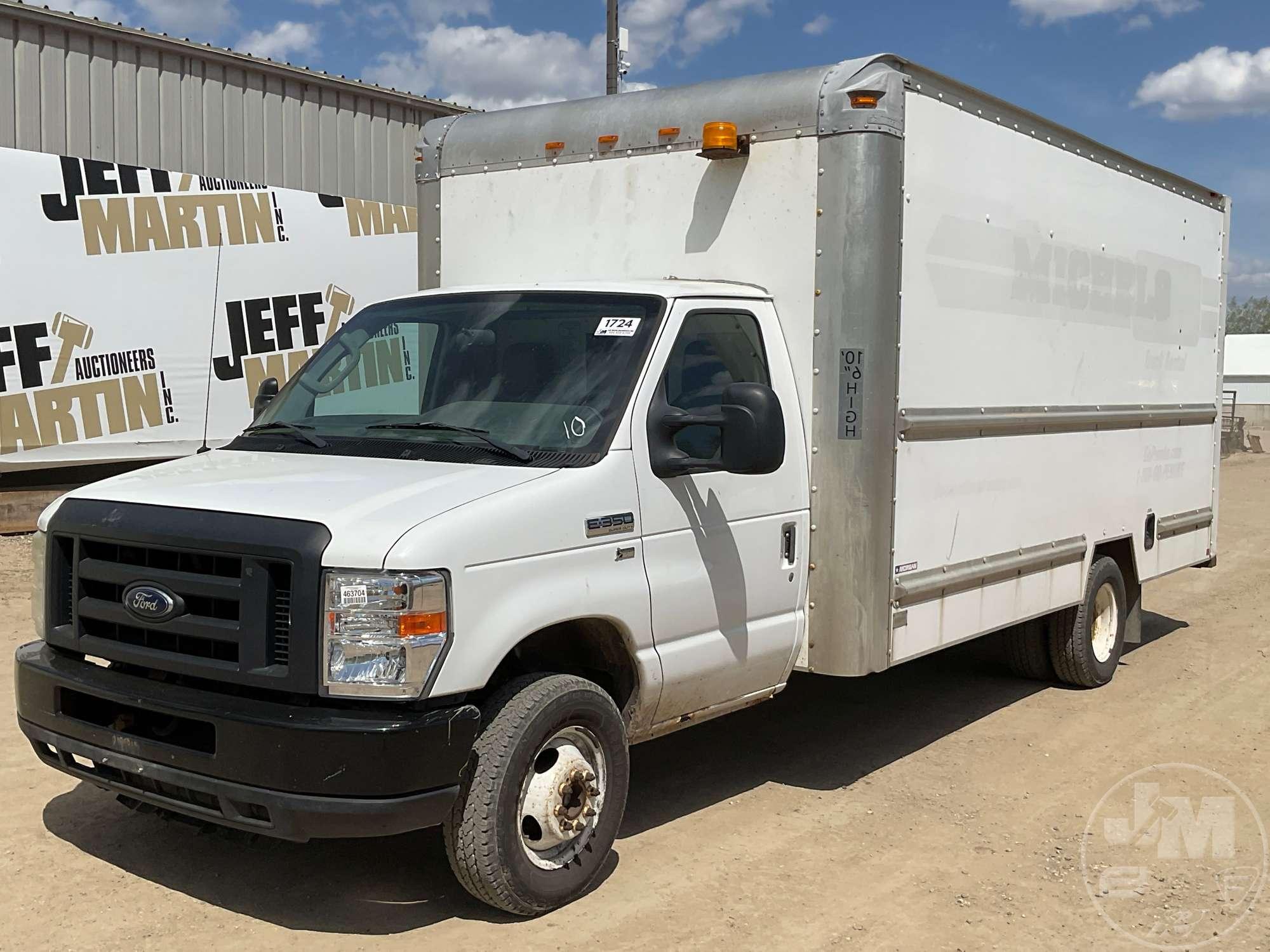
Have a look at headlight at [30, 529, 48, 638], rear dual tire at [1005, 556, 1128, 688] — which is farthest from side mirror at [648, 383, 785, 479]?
rear dual tire at [1005, 556, 1128, 688]

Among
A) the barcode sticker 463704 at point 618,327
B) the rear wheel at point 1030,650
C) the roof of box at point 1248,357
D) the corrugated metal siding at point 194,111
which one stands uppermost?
the corrugated metal siding at point 194,111

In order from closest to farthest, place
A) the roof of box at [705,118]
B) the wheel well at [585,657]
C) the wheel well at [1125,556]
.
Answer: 1. the wheel well at [585,657]
2. the roof of box at [705,118]
3. the wheel well at [1125,556]

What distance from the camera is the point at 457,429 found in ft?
16.6

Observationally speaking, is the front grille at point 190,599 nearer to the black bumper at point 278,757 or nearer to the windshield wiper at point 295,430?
the black bumper at point 278,757

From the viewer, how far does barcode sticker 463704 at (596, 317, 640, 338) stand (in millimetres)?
5277

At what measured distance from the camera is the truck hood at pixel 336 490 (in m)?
4.19

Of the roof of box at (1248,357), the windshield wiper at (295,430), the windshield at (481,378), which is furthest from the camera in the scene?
the roof of box at (1248,357)

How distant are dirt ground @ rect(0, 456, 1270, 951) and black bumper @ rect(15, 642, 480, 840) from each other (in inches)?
19.6

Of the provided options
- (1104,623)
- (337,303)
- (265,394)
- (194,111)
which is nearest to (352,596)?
(265,394)

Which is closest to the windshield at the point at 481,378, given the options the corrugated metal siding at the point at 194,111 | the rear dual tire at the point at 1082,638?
the rear dual tire at the point at 1082,638

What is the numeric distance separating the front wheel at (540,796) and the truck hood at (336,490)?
0.73m

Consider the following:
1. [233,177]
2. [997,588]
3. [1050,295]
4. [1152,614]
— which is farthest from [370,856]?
[233,177]

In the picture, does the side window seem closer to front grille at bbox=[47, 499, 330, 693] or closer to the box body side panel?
the box body side panel

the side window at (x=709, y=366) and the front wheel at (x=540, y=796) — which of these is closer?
the front wheel at (x=540, y=796)
